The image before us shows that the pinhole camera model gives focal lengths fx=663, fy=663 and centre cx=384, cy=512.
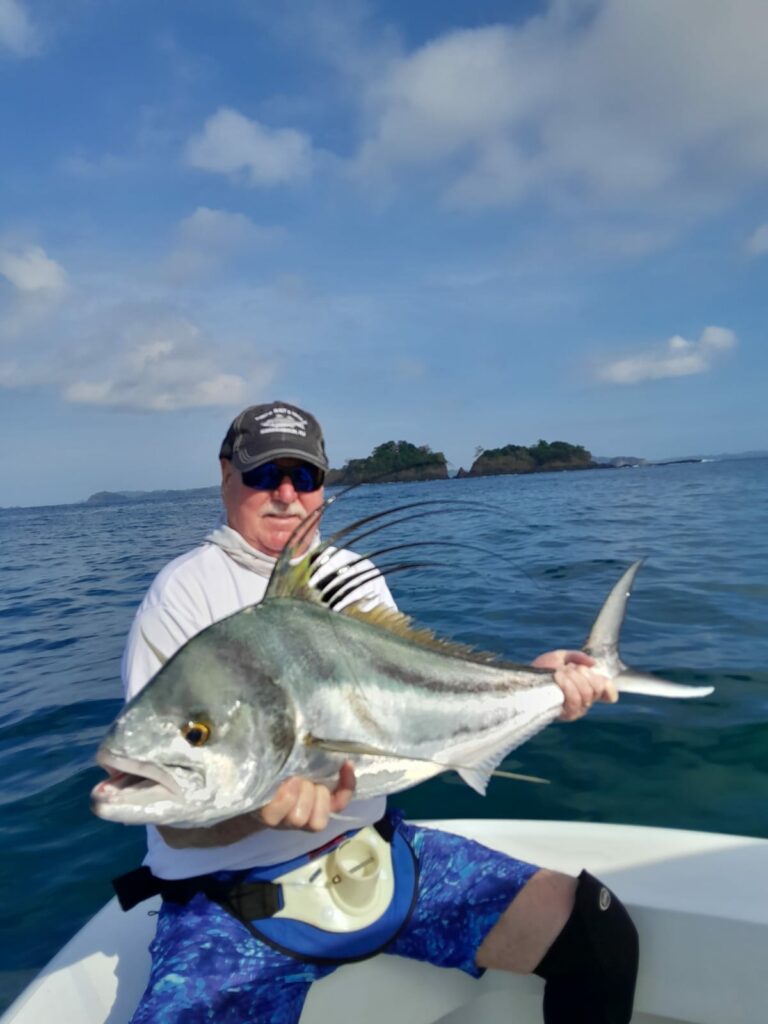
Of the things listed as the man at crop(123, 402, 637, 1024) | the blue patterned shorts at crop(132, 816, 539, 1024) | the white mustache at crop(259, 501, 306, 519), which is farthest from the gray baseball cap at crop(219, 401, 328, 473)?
the blue patterned shorts at crop(132, 816, 539, 1024)

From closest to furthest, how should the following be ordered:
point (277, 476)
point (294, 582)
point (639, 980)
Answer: point (294, 582) → point (639, 980) → point (277, 476)

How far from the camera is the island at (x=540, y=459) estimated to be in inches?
4653

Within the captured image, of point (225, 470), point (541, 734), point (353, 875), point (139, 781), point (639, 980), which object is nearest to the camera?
point (139, 781)

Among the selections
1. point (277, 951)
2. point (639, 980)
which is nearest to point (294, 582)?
point (277, 951)

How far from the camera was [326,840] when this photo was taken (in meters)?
2.73

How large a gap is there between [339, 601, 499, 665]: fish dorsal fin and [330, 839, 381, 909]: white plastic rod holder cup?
0.92 m

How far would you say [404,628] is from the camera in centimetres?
264

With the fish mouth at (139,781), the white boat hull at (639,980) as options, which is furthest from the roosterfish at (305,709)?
the white boat hull at (639,980)

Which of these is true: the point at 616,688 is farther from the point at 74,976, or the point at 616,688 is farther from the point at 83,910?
the point at 83,910

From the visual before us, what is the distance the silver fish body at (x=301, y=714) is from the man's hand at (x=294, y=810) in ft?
0.14

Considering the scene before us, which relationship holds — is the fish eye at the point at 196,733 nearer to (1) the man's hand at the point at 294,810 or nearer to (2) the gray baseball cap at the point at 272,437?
(1) the man's hand at the point at 294,810

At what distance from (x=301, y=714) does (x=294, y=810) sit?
12.2 inches

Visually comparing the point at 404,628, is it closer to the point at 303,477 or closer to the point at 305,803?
the point at 305,803

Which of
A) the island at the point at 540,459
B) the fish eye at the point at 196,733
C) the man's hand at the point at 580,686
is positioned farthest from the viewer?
the island at the point at 540,459
